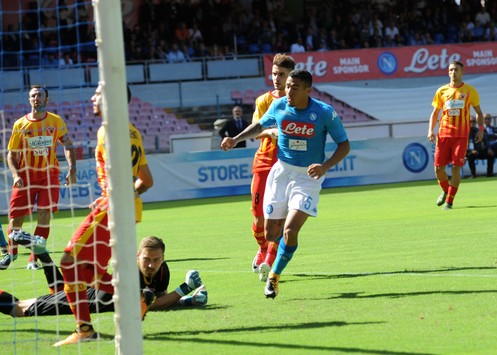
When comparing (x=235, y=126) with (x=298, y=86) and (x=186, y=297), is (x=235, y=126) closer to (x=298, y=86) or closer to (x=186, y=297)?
(x=298, y=86)

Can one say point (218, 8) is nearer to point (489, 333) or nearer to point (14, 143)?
point (14, 143)

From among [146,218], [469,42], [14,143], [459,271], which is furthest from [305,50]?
[459,271]

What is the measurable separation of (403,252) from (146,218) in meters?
9.43

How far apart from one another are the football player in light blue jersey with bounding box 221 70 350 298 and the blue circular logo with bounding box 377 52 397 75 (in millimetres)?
26841

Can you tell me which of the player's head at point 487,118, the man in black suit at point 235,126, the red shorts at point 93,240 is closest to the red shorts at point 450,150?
the man in black suit at point 235,126

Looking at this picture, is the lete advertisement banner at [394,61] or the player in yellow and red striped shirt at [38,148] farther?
the lete advertisement banner at [394,61]

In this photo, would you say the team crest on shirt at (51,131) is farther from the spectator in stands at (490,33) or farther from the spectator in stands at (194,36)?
the spectator in stands at (490,33)

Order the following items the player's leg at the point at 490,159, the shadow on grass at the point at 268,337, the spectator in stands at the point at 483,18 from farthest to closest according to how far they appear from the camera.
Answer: the spectator in stands at the point at 483,18
the player's leg at the point at 490,159
the shadow on grass at the point at 268,337

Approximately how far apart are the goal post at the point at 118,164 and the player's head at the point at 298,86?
3.41m

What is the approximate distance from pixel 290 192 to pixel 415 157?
1915cm

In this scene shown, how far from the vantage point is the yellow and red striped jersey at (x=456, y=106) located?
18.2m

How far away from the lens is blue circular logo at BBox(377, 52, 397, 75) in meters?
36.1

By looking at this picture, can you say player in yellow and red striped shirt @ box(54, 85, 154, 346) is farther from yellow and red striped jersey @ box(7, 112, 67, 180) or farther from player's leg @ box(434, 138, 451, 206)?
player's leg @ box(434, 138, 451, 206)

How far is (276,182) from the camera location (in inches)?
387
